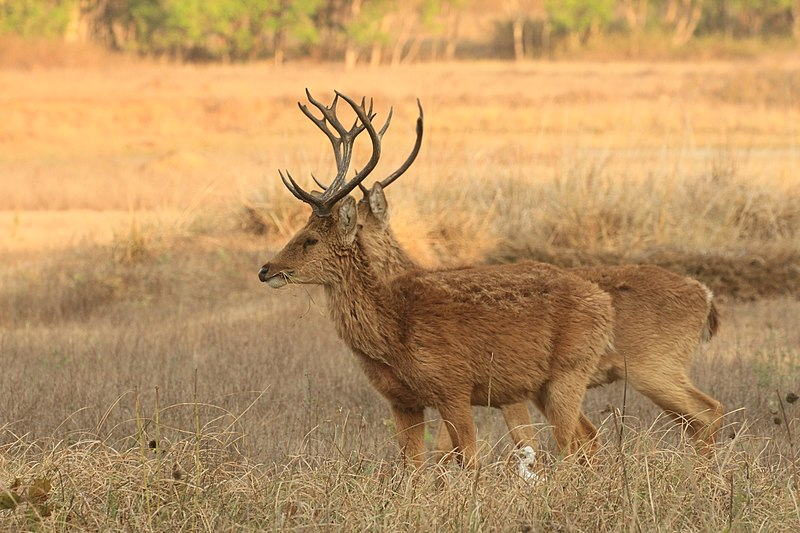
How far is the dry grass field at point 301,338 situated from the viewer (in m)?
6.28

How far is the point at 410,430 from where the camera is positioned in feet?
24.4

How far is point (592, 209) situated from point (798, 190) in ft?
11.3

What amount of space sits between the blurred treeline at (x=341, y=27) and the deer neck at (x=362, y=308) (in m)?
42.1

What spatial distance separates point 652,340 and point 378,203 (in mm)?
1913

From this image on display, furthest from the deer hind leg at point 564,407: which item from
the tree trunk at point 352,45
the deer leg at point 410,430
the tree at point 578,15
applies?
the tree at point 578,15

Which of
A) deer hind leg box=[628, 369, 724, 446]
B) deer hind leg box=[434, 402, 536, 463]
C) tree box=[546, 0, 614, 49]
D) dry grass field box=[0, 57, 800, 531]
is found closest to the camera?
dry grass field box=[0, 57, 800, 531]

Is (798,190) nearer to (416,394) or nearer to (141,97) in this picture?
(416,394)

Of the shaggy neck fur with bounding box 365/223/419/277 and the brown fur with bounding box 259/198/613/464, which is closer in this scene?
the brown fur with bounding box 259/198/613/464

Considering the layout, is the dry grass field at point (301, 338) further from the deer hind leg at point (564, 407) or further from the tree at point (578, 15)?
the tree at point (578, 15)

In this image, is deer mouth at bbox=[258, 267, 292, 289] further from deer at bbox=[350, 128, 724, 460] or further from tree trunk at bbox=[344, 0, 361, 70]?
tree trunk at bbox=[344, 0, 361, 70]

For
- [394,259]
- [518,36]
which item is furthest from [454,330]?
[518,36]

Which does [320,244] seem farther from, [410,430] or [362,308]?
[410,430]

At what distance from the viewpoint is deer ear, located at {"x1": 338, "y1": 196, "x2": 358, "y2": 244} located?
7.48 m

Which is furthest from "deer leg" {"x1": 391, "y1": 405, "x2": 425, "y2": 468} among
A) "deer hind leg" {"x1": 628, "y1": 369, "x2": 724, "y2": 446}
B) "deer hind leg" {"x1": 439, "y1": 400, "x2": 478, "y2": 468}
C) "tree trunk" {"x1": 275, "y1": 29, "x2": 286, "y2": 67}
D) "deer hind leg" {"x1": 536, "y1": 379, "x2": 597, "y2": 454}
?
"tree trunk" {"x1": 275, "y1": 29, "x2": 286, "y2": 67}
